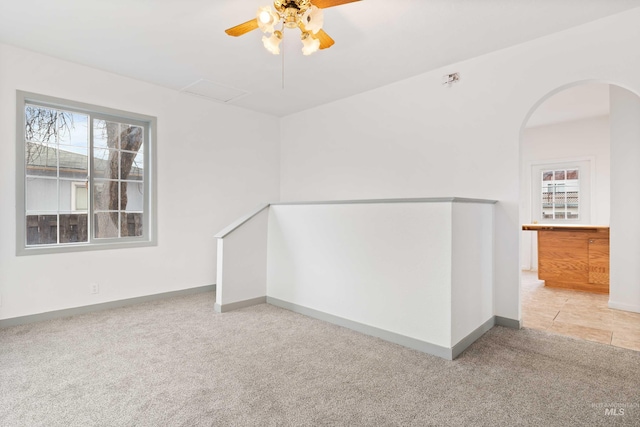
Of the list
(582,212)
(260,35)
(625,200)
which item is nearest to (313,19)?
(260,35)

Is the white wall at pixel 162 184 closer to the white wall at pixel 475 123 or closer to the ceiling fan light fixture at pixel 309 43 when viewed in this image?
the white wall at pixel 475 123

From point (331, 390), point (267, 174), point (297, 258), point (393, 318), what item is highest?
point (267, 174)

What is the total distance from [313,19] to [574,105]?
16.3 feet

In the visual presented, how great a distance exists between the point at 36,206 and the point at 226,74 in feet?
8.03

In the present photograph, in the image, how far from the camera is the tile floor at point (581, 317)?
9.58ft

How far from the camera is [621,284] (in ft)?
11.8

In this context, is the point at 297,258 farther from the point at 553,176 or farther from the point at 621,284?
the point at 553,176

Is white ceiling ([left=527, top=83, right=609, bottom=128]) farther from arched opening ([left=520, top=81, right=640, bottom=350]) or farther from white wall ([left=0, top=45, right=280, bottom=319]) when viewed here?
white wall ([left=0, top=45, right=280, bottom=319])

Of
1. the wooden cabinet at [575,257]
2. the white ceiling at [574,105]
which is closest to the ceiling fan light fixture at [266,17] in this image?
the white ceiling at [574,105]

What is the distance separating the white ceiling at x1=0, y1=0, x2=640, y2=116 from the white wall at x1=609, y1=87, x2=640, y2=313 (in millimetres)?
1355

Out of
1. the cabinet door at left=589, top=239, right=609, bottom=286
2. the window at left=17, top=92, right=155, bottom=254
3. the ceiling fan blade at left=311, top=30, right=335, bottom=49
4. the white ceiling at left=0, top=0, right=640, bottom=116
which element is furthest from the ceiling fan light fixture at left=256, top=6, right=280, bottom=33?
the cabinet door at left=589, top=239, right=609, bottom=286

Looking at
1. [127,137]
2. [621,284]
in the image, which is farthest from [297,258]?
[621,284]

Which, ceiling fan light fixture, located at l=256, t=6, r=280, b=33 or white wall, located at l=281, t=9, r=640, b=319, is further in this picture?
white wall, located at l=281, t=9, r=640, b=319

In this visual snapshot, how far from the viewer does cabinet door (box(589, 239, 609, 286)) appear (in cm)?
439
